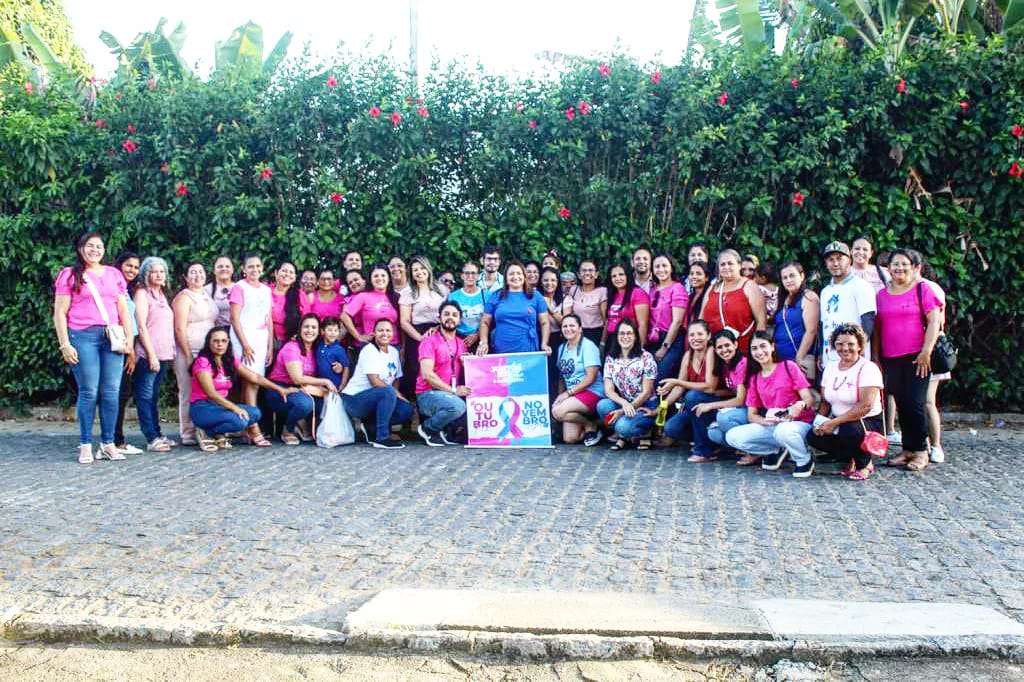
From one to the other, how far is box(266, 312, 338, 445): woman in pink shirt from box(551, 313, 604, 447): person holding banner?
2333 mm

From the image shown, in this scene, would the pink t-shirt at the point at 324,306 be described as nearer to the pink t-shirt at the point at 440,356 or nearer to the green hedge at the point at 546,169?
the green hedge at the point at 546,169

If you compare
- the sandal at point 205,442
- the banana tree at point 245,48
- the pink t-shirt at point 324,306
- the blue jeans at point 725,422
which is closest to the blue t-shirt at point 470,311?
the pink t-shirt at point 324,306

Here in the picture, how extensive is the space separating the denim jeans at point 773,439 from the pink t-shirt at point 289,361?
4237mm

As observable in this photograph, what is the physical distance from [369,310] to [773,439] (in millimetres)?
4256

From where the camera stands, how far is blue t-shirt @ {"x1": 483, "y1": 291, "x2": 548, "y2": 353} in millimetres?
9539

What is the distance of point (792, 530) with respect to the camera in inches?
224

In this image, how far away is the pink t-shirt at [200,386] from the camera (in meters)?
9.07

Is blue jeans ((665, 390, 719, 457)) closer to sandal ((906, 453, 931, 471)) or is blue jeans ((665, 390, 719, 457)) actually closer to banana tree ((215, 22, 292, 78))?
sandal ((906, 453, 931, 471))

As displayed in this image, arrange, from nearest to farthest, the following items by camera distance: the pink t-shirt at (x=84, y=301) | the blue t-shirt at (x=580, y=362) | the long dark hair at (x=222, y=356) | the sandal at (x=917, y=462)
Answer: the sandal at (x=917, y=462) < the pink t-shirt at (x=84, y=301) < the long dark hair at (x=222, y=356) < the blue t-shirt at (x=580, y=362)

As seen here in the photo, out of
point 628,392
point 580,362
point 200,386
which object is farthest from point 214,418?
point 628,392

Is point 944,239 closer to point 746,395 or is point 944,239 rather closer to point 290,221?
point 746,395

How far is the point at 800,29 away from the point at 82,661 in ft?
39.6

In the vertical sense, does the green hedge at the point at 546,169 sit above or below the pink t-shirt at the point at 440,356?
above

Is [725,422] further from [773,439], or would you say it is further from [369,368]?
[369,368]
